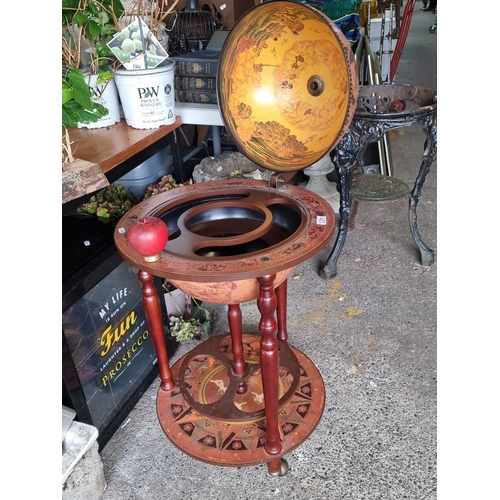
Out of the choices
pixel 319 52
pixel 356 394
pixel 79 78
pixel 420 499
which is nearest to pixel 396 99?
pixel 319 52

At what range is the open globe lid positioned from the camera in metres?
1.57

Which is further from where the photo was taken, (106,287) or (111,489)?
(106,287)

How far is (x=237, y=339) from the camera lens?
5.99 ft

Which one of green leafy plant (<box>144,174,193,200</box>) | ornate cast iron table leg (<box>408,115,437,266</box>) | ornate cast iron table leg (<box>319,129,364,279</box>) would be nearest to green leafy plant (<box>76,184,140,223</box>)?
green leafy plant (<box>144,174,193,200</box>)

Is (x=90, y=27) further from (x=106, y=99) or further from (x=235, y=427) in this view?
(x=235, y=427)

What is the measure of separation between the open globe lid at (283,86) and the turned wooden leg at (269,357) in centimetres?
52

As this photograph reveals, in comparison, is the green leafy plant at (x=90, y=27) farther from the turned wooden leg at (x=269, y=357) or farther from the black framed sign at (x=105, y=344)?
the turned wooden leg at (x=269, y=357)

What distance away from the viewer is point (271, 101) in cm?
164

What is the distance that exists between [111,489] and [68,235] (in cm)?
89

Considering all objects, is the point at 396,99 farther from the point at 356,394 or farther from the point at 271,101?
the point at 356,394

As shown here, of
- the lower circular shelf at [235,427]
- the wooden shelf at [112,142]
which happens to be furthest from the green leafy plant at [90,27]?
the lower circular shelf at [235,427]

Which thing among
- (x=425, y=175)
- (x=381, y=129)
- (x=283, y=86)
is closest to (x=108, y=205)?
(x=283, y=86)

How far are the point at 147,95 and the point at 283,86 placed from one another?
0.56 metres

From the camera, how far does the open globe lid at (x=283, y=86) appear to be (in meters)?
1.57
